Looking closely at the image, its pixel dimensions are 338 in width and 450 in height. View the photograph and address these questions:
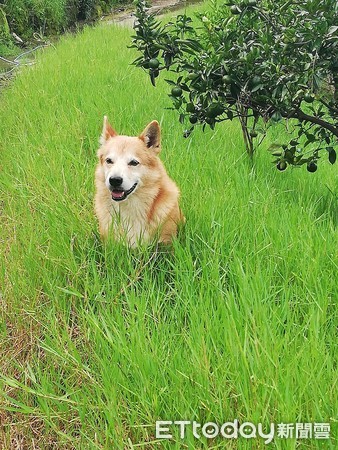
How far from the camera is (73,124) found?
387 cm

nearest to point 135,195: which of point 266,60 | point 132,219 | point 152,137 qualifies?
point 132,219

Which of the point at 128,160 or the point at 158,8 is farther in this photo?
the point at 158,8

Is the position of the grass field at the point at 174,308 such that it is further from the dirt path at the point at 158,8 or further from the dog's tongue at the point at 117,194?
the dirt path at the point at 158,8

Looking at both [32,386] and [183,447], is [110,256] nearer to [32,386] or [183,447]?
[32,386]

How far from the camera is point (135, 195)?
2.44 meters

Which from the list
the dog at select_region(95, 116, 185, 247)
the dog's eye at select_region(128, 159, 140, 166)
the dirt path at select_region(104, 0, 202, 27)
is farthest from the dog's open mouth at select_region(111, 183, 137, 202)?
the dirt path at select_region(104, 0, 202, 27)

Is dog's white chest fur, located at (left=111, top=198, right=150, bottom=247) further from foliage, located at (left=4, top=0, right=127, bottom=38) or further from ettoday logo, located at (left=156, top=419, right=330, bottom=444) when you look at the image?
foliage, located at (left=4, top=0, right=127, bottom=38)

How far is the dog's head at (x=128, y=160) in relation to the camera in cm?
233

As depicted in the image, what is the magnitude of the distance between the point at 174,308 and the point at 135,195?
80 cm

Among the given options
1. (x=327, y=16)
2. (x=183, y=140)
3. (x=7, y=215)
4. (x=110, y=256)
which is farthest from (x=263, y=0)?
(x=7, y=215)

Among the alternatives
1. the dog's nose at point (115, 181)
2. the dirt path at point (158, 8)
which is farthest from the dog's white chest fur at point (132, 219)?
the dirt path at point (158, 8)

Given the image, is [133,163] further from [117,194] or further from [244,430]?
[244,430]

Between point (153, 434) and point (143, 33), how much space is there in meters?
2.21

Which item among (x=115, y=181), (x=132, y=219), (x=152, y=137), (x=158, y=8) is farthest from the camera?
(x=158, y=8)
